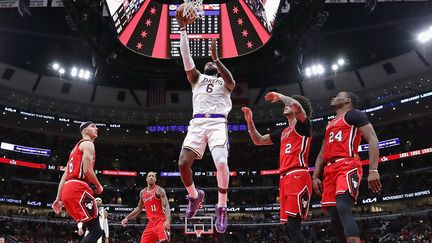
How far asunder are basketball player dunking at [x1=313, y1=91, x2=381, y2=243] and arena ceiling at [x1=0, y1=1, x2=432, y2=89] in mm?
17098

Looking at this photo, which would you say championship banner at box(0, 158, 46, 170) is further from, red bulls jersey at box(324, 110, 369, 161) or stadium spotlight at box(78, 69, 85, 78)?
red bulls jersey at box(324, 110, 369, 161)

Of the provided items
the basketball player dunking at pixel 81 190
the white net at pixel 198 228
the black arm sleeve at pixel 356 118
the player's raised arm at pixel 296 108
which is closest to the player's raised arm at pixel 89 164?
the basketball player dunking at pixel 81 190

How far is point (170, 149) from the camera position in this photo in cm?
4041

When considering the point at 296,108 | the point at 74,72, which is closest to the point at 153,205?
the point at 296,108

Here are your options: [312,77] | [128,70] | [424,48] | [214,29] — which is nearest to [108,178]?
[128,70]

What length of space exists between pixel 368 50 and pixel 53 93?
26.4m

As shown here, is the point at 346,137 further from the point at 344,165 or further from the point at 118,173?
the point at 118,173

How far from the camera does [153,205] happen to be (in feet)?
30.0

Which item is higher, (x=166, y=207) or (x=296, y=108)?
(x=296, y=108)

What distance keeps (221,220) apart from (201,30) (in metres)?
15.5

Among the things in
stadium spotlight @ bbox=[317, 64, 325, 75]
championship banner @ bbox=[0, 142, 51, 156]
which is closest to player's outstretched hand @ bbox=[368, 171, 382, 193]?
stadium spotlight @ bbox=[317, 64, 325, 75]

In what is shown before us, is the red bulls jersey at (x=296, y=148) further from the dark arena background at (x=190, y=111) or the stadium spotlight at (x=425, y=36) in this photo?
the stadium spotlight at (x=425, y=36)

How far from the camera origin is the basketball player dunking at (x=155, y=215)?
28.2 feet

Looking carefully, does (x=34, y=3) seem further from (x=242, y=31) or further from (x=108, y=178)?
(x=108, y=178)
